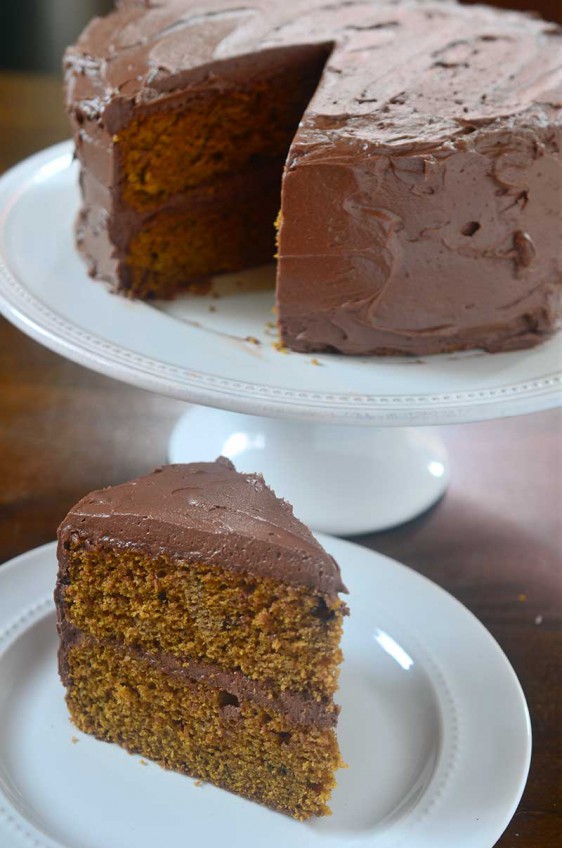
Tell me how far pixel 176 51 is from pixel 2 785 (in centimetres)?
135

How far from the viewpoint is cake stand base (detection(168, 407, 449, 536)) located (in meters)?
2.09

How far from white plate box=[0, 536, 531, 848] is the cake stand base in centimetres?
31

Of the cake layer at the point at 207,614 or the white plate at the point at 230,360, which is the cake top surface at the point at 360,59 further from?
the cake layer at the point at 207,614

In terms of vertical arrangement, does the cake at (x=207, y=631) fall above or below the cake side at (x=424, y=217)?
below

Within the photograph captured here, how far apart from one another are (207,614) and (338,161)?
742 mm

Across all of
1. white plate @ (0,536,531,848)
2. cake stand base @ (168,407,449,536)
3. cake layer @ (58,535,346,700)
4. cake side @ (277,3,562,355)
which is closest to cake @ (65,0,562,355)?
cake side @ (277,3,562,355)

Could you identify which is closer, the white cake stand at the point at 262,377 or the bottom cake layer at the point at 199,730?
the bottom cake layer at the point at 199,730

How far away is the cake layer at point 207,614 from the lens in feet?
4.63

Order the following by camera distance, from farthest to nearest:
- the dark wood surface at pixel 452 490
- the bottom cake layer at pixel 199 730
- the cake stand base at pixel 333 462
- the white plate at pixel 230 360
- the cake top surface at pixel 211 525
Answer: the cake stand base at pixel 333 462 → the dark wood surface at pixel 452 490 → the white plate at pixel 230 360 → the bottom cake layer at pixel 199 730 → the cake top surface at pixel 211 525

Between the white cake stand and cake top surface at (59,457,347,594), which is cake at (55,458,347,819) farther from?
the white cake stand

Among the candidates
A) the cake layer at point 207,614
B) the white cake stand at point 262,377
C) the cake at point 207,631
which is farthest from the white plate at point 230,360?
the cake layer at point 207,614

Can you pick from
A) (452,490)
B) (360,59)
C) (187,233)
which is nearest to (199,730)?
(452,490)

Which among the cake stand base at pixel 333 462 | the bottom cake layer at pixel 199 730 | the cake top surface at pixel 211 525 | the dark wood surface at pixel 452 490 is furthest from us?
the cake stand base at pixel 333 462

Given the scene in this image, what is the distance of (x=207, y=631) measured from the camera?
1476 mm
